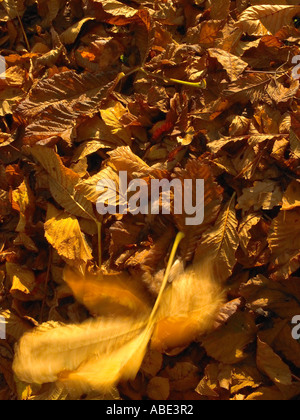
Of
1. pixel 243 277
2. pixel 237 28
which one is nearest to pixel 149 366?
pixel 243 277

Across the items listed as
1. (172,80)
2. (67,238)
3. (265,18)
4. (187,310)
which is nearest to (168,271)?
(187,310)

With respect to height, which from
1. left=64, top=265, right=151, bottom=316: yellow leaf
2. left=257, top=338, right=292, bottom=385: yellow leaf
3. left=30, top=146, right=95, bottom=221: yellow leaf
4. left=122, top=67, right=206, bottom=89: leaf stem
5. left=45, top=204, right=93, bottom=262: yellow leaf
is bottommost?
left=257, top=338, right=292, bottom=385: yellow leaf

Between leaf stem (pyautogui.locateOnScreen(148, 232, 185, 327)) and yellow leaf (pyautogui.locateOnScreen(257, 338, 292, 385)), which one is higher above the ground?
leaf stem (pyautogui.locateOnScreen(148, 232, 185, 327))

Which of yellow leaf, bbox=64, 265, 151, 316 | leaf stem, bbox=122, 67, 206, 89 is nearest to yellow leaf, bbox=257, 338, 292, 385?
yellow leaf, bbox=64, 265, 151, 316

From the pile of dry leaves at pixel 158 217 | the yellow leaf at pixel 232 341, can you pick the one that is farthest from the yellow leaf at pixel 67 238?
the yellow leaf at pixel 232 341

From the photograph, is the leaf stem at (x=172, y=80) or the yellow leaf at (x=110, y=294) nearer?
the yellow leaf at (x=110, y=294)

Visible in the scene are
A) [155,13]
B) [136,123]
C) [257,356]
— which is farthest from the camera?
[155,13]

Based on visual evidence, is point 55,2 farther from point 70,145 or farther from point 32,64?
point 70,145

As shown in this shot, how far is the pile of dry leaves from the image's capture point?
0.91 m

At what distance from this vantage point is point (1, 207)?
1.09m

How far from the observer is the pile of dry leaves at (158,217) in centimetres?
91

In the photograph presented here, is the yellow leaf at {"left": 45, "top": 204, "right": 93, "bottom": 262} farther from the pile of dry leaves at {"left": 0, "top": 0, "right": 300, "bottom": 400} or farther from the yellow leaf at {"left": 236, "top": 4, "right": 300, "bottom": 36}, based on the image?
the yellow leaf at {"left": 236, "top": 4, "right": 300, "bottom": 36}

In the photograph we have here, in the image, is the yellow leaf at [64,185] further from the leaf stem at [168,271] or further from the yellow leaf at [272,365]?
the yellow leaf at [272,365]

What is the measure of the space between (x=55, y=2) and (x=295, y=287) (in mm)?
939
